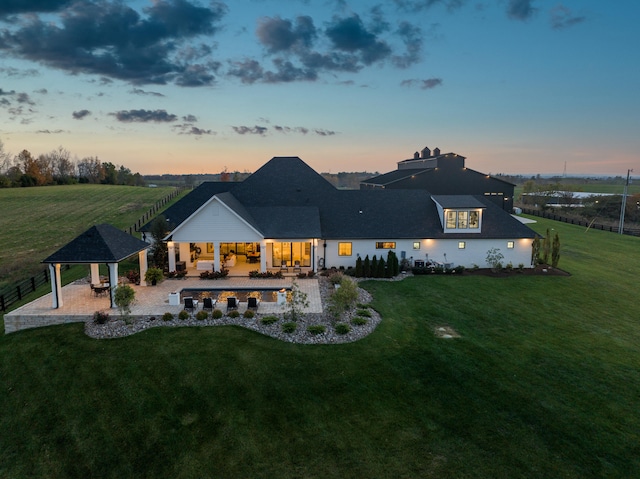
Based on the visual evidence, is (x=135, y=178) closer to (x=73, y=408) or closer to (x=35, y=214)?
(x=35, y=214)

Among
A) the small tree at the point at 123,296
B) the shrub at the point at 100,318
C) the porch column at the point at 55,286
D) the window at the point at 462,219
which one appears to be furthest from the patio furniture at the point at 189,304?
the window at the point at 462,219

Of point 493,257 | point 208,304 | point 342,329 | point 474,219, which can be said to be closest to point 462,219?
point 474,219

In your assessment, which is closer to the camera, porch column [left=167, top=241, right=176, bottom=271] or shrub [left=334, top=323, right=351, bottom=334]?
shrub [left=334, top=323, right=351, bottom=334]

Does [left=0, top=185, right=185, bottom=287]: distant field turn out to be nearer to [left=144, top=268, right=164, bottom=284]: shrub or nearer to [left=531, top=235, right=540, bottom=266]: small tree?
[left=144, top=268, right=164, bottom=284]: shrub

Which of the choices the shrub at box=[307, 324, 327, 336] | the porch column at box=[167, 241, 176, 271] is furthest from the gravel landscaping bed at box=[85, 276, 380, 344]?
the porch column at box=[167, 241, 176, 271]

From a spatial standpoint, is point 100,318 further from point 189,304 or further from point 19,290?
point 19,290
